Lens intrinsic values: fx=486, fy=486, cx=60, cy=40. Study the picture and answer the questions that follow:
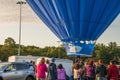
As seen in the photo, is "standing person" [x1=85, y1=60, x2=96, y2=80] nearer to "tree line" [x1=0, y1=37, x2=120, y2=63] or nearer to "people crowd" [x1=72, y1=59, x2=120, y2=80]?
"people crowd" [x1=72, y1=59, x2=120, y2=80]

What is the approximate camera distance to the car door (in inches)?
934

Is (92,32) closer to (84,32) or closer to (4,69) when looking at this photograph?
(84,32)

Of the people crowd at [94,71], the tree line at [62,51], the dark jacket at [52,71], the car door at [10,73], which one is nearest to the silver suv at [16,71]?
the car door at [10,73]

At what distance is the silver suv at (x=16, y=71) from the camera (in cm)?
2384

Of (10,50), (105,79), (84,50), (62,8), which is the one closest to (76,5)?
(62,8)

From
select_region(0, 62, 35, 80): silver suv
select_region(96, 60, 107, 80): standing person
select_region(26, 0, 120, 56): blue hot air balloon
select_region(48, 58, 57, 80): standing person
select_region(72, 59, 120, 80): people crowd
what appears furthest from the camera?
select_region(26, 0, 120, 56): blue hot air balloon

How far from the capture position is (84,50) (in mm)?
29516

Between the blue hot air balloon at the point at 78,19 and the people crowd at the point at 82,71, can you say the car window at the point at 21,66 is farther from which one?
the blue hot air balloon at the point at 78,19

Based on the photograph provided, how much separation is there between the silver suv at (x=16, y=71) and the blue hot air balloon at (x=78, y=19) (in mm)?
3634

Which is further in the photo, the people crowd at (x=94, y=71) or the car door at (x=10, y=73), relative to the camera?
the car door at (x=10, y=73)

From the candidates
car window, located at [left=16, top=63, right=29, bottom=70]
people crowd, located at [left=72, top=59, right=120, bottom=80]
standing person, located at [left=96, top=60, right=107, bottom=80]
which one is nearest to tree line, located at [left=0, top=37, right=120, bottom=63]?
car window, located at [left=16, top=63, right=29, bottom=70]

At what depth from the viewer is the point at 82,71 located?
22.7 metres

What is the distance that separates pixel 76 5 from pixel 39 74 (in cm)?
817

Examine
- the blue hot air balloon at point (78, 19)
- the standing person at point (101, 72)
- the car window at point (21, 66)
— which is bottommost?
the standing person at point (101, 72)
